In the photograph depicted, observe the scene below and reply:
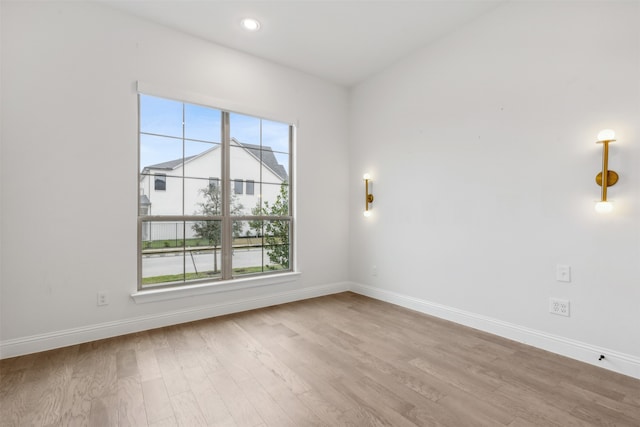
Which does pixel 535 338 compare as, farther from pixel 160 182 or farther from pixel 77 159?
pixel 77 159

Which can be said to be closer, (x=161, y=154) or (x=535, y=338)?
(x=535, y=338)

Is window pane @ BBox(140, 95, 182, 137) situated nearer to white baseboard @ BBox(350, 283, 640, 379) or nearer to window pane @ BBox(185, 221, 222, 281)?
window pane @ BBox(185, 221, 222, 281)

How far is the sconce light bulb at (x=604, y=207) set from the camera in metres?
2.23

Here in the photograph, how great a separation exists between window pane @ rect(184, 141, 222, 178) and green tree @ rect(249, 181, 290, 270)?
701 mm

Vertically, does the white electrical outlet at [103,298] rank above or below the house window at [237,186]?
below

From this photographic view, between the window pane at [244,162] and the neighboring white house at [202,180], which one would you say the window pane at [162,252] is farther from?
the window pane at [244,162]

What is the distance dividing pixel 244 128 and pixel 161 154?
3.32 ft

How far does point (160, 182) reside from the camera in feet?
10.5

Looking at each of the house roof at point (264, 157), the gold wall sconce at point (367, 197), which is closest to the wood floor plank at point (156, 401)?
the house roof at point (264, 157)

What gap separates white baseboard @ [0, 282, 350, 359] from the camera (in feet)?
8.14

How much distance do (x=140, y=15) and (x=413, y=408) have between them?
4.02 metres

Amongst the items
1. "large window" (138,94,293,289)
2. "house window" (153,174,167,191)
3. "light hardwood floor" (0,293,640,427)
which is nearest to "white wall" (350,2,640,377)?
"light hardwood floor" (0,293,640,427)

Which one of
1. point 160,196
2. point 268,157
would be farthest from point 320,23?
point 160,196

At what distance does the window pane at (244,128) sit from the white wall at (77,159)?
0.23 metres
